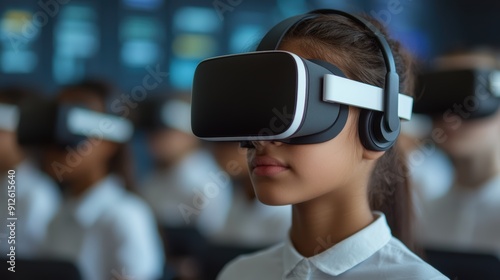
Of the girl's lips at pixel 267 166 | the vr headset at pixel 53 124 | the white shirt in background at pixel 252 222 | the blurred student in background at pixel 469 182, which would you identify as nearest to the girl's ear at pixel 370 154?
the girl's lips at pixel 267 166

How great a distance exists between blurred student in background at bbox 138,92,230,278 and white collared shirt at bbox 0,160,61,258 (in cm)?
106

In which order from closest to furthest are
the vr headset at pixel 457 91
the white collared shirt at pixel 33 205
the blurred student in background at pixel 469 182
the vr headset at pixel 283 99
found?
the vr headset at pixel 283 99 → the vr headset at pixel 457 91 → the blurred student in background at pixel 469 182 → the white collared shirt at pixel 33 205

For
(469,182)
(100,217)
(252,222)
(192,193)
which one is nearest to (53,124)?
(100,217)

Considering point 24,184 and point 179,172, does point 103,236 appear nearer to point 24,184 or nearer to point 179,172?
point 24,184

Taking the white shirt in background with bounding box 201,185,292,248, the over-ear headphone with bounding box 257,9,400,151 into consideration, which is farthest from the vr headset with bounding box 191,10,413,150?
the white shirt in background with bounding box 201,185,292,248

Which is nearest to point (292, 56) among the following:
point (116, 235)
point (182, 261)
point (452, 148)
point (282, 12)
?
point (452, 148)

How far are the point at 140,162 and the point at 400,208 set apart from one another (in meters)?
4.55

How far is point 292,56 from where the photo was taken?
31.6 inches

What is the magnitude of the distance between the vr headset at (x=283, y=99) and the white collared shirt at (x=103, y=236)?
1.42m

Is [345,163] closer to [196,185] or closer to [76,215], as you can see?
[76,215]

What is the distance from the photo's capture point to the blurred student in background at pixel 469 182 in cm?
175

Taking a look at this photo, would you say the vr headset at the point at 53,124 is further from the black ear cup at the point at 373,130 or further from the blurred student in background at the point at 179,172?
the blurred student in background at the point at 179,172

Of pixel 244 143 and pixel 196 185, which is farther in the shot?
pixel 196 185

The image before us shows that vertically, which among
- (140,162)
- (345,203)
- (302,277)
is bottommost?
(140,162)
